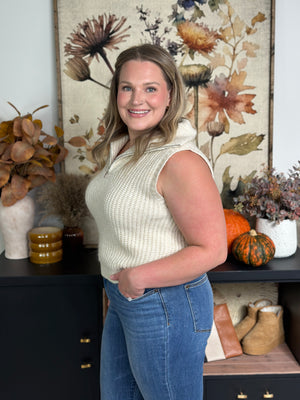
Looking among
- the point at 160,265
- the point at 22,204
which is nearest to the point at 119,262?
the point at 160,265

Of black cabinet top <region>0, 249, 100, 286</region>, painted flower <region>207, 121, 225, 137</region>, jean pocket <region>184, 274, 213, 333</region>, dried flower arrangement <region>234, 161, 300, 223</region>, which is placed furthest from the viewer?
painted flower <region>207, 121, 225, 137</region>

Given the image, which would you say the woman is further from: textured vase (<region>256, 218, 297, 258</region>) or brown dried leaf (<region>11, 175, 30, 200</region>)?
textured vase (<region>256, 218, 297, 258</region>)

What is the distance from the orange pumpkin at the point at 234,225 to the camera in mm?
1848

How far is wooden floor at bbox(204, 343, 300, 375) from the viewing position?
1847 millimetres

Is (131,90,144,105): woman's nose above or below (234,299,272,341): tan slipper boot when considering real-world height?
above

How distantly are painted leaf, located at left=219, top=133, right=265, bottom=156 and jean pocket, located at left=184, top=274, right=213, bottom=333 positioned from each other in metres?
0.97

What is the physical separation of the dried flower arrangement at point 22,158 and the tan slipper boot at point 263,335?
1.17 meters

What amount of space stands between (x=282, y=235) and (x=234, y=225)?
209 mm

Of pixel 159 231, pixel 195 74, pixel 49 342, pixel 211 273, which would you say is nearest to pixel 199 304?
pixel 159 231

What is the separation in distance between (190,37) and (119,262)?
1.23 metres

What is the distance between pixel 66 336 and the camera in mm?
1755

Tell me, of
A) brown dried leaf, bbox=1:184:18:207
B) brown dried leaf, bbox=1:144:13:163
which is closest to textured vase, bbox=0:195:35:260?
brown dried leaf, bbox=1:184:18:207

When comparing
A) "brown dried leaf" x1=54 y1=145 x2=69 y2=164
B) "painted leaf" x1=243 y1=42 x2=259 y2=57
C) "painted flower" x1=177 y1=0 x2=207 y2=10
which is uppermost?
"painted flower" x1=177 y1=0 x2=207 y2=10

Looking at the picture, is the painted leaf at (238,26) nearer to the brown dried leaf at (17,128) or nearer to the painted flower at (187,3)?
the painted flower at (187,3)
